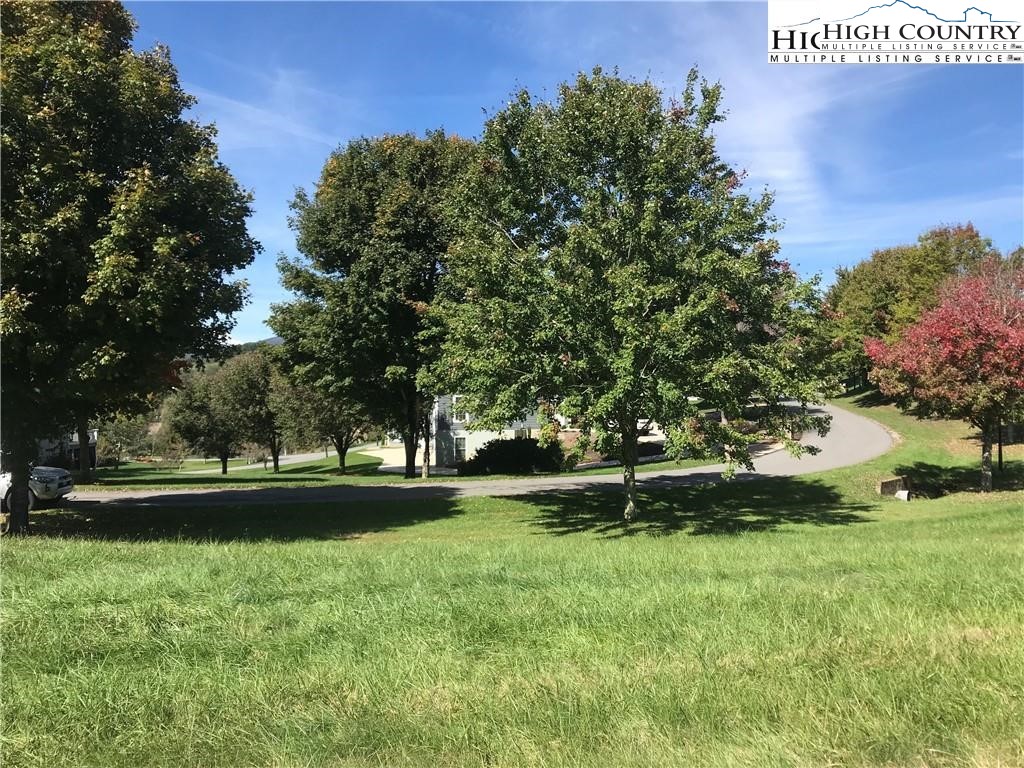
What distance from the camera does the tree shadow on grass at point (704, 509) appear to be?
50.1ft

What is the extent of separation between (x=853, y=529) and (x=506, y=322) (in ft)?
26.2

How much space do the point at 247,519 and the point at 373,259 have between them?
367 inches

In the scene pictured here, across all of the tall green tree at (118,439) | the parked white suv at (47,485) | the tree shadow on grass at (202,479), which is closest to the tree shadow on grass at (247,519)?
the parked white suv at (47,485)

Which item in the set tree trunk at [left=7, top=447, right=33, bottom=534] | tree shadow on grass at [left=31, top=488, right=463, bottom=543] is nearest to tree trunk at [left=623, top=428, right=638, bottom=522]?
tree shadow on grass at [left=31, top=488, right=463, bottom=543]

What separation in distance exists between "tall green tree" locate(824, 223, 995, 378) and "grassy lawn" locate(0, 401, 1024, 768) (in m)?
37.2

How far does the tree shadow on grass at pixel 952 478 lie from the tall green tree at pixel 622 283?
1110 centimetres

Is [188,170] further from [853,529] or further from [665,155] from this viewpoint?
[853,529]

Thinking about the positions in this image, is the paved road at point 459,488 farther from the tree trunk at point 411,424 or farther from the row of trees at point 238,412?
the row of trees at point 238,412

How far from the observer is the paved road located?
2003 centimetres

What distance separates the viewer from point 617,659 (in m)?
3.80

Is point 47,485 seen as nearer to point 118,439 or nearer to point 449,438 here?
point 449,438

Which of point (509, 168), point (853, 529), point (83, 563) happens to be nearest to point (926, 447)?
point (853, 529)

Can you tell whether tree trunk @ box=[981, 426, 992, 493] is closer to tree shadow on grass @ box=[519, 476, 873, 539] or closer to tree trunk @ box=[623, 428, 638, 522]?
tree shadow on grass @ box=[519, 476, 873, 539]

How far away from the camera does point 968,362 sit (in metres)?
20.3
